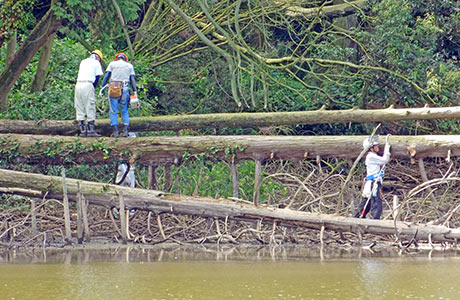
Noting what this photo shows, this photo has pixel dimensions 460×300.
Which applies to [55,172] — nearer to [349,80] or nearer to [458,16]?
[349,80]

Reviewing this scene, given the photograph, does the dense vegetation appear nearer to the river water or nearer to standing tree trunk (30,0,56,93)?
standing tree trunk (30,0,56,93)

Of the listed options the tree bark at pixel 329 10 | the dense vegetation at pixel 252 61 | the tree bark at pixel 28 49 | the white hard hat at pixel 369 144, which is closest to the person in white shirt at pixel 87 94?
the dense vegetation at pixel 252 61

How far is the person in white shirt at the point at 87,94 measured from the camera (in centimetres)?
1716

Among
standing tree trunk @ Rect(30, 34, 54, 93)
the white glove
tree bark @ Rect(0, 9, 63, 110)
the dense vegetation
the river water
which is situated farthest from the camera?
standing tree trunk @ Rect(30, 34, 54, 93)

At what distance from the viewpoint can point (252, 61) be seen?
61.7 feet

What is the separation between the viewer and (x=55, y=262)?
13.8 metres

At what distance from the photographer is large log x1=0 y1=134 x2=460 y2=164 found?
15.9 m

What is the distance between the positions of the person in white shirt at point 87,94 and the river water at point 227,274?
9.32 feet

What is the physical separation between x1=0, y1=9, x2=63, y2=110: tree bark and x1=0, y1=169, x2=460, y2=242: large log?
3.15 metres

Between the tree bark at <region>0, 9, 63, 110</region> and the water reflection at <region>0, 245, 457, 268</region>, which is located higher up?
the tree bark at <region>0, 9, 63, 110</region>

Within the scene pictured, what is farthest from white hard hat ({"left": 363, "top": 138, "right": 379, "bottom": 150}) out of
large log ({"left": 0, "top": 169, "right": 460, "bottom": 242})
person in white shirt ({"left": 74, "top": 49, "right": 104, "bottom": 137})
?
person in white shirt ({"left": 74, "top": 49, "right": 104, "bottom": 137})

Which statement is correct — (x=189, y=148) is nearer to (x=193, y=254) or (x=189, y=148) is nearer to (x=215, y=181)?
(x=215, y=181)

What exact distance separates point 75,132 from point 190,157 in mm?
2504

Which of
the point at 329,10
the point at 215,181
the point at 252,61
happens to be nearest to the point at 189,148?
the point at 215,181
